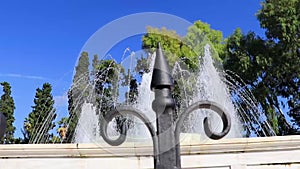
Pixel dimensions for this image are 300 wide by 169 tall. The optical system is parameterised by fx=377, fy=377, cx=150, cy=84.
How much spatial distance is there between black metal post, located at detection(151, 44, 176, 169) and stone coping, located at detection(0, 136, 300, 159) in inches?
91.3

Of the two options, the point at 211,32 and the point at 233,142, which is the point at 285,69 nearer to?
the point at 211,32

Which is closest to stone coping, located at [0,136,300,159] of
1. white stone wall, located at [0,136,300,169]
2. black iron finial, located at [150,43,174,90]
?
white stone wall, located at [0,136,300,169]

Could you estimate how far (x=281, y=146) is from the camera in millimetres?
3988

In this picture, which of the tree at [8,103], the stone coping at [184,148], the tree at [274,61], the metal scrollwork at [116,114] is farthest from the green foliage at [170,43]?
the tree at [8,103]

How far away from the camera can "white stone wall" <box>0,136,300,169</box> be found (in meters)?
3.99

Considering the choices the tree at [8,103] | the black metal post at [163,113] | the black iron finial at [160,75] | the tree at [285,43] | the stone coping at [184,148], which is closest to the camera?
the black metal post at [163,113]

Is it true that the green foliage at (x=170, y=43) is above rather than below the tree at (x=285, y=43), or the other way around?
below

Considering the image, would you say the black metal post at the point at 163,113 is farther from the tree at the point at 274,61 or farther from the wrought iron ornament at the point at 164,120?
the tree at the point at 274,61

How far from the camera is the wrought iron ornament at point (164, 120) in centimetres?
147

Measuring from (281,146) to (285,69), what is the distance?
50.7ft

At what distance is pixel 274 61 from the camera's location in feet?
61.3

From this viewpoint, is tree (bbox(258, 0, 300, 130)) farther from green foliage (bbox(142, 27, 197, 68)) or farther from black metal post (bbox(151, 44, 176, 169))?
black metal post (bbox(151, 44, 176, 169))

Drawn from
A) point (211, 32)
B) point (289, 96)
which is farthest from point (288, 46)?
point (211, 32)

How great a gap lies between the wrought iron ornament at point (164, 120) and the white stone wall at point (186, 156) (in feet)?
7.34
